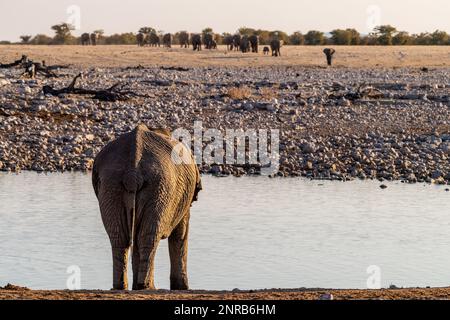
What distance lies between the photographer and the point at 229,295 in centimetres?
879

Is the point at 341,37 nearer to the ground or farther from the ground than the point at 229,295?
nearer to the ground

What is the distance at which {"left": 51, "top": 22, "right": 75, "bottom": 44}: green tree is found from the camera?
93306mm

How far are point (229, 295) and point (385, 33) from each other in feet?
268

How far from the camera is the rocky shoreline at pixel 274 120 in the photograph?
2052 cm

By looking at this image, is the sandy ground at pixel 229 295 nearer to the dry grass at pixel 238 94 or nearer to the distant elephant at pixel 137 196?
the distant elephant at pixel 137 196

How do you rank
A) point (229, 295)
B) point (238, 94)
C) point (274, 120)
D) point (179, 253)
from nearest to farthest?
point (229, 295) → point (179, 253) → point (274, 120) → point (238, 94)

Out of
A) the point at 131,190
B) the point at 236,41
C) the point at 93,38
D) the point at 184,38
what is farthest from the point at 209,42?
the point at 131,190

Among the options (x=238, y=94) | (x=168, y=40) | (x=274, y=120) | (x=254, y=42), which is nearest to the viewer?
(x=274, y=120)

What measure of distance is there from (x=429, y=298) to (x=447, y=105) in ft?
71.6

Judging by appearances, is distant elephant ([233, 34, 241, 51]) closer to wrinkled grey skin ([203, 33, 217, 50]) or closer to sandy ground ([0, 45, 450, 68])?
wrinkled grey skin ([203, 33, 217, 50])

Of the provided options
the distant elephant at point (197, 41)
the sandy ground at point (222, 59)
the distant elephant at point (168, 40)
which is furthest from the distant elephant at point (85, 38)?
the sandy ground at point (222, 59)

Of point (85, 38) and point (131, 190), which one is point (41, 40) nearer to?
point (85, 38)

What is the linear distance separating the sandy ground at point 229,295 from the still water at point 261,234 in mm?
2420
